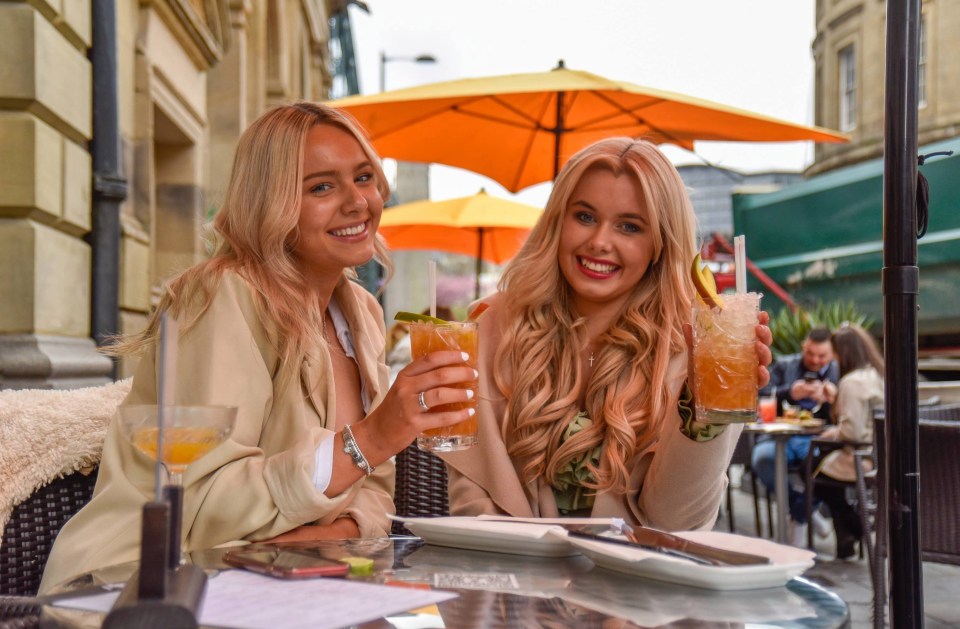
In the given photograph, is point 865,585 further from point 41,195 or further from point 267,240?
point 41,195

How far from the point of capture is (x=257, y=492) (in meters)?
1.79

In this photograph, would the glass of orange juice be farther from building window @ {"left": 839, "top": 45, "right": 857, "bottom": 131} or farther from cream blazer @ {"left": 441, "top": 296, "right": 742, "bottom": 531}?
building window @ {"left": 839, "top": 45, "right": 857, "bottom": 131}

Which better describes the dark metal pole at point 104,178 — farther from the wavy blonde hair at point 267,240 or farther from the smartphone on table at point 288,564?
the smartphone on table at point 288,564

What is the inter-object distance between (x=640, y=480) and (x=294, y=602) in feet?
4.41

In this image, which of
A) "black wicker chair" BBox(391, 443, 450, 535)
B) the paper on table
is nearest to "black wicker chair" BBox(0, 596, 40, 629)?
the paper on table

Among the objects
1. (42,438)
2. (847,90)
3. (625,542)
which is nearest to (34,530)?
(42,438)

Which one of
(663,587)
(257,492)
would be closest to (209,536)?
(257,492)

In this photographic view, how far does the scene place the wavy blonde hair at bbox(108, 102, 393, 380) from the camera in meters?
2.01

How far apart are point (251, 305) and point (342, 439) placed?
0.37 meters

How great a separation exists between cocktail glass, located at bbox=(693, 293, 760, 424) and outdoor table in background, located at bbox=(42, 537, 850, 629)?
444 mm

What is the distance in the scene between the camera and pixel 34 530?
1933 millimetres

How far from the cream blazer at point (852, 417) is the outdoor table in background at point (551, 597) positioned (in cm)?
512

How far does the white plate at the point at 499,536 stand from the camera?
1.59 metres

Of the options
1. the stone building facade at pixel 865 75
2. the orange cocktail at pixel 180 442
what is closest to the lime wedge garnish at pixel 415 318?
the orange cocktail at pixel 180 442
